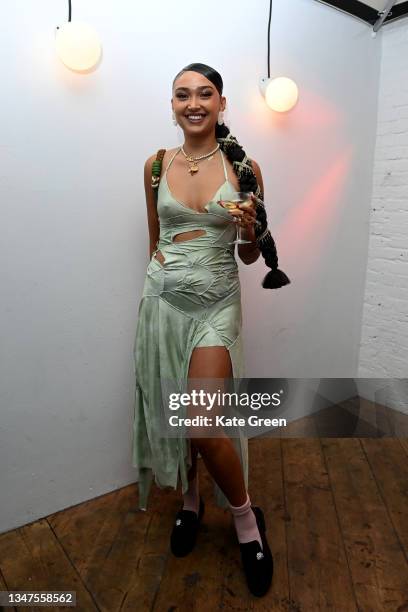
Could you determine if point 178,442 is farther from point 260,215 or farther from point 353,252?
point 353,252

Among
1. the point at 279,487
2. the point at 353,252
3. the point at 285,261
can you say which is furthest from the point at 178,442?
the point at 353,252

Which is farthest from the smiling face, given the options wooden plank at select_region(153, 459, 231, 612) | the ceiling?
wooden plank at select_region(153, 459, 231, 612)

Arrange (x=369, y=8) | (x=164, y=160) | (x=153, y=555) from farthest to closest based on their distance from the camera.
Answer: (x=369, y=8), (x=153, y=555), (x=164, y=160)

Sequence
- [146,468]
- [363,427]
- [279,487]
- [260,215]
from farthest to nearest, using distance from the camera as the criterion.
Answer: [363,427] → [279,487] → [146,468] → [260,215]

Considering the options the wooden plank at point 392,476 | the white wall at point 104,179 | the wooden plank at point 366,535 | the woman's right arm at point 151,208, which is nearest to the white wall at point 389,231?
the white wall at point 104,179

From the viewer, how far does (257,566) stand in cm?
159

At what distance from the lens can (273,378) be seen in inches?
101

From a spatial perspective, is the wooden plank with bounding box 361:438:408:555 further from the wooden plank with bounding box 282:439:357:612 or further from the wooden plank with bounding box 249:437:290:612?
the wooden plank with bounding box 249:437:290:612

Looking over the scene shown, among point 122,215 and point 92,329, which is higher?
point 122,215

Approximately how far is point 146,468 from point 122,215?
0.99 m

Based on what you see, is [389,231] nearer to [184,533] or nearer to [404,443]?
[404,443]

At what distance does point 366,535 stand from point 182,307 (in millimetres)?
1150

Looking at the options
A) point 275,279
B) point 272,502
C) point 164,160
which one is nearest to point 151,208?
point 164,160

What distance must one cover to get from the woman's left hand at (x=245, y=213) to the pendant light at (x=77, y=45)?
0.73 meters
